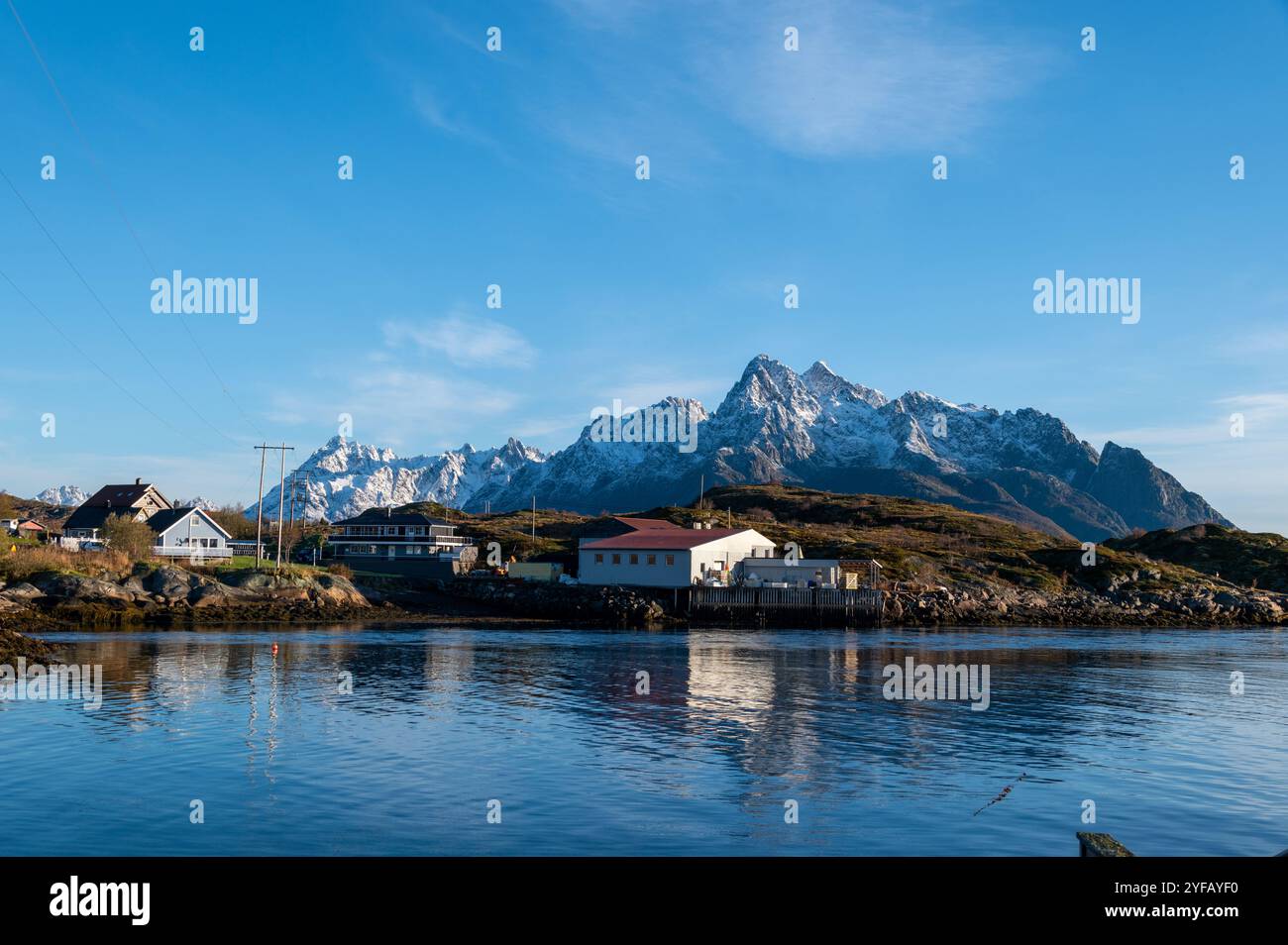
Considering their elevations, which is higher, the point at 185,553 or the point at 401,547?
the point at 401,547

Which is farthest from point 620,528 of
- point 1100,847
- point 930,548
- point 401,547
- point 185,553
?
point 1100,847

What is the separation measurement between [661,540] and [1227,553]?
99.2m

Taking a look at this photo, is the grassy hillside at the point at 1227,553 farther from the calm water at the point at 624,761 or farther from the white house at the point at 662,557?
the calm water at the point at 624,761

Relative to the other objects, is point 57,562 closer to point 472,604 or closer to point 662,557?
point 472,604

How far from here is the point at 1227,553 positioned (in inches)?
5876

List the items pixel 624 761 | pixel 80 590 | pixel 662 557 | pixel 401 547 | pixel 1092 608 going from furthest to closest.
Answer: pixel 401 547, pixel 1092 608, pixel 662 557, pixel 80 590, pixel 624 761

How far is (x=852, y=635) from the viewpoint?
8150cm

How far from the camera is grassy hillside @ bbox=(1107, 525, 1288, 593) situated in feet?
454

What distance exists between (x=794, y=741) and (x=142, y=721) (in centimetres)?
2324

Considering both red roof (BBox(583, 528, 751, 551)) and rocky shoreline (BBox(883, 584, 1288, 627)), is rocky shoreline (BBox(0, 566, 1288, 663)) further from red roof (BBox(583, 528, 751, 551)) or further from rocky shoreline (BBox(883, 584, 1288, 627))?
red roof (BBox(583, 528, 751, 551))

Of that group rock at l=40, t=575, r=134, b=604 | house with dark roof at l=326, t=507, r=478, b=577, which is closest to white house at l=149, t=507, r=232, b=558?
house with dark roof at l=326, t=507, r=478, b=577
